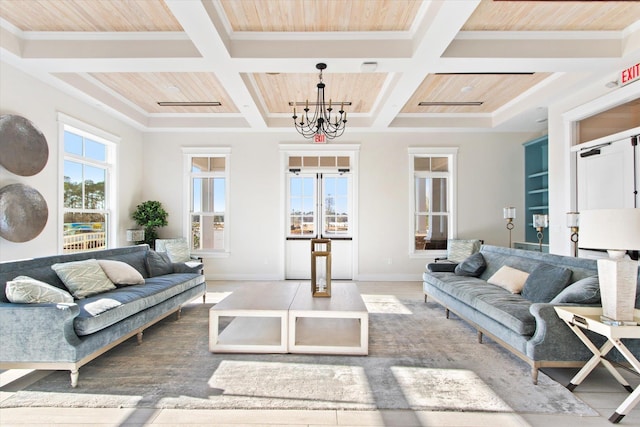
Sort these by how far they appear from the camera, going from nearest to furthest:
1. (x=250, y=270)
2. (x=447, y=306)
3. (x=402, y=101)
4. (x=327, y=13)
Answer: (x=327, y=13) < (x=447, y=306) < (x=402, y=101) < (x=250, y=270)

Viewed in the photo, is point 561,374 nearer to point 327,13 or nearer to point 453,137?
point 327,13

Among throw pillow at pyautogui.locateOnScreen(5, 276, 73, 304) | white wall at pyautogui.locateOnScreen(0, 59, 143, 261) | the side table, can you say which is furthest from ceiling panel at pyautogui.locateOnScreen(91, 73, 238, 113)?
the side table

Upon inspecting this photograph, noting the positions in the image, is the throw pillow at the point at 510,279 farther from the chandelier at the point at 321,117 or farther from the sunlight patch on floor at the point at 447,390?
the chandelier at the point at 321,117

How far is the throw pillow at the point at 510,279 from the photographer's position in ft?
11.2

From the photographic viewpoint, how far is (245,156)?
21.2ft

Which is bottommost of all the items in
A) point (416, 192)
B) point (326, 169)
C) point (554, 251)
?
point (554, 251)

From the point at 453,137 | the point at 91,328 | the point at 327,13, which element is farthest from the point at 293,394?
the point at 453,137

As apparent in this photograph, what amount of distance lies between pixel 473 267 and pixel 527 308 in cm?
157

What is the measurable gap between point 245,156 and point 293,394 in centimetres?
496

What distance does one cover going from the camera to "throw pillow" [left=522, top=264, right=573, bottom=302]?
2.92 meters

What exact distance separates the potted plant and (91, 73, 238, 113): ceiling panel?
175 cm

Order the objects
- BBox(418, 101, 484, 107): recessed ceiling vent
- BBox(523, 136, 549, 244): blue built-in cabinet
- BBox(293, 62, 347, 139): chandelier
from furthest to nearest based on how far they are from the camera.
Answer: BBox(523, 136, 549, 244): blue built-in cabinet < BBox(418, 101, 484, 107): recessed ceiling vent < BBox(293, 62, 347, 139): chandelier

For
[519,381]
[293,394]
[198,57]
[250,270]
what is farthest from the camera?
[250,270]

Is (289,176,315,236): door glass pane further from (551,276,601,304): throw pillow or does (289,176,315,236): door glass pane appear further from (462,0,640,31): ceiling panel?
(551,276,601,304): throw pillow
